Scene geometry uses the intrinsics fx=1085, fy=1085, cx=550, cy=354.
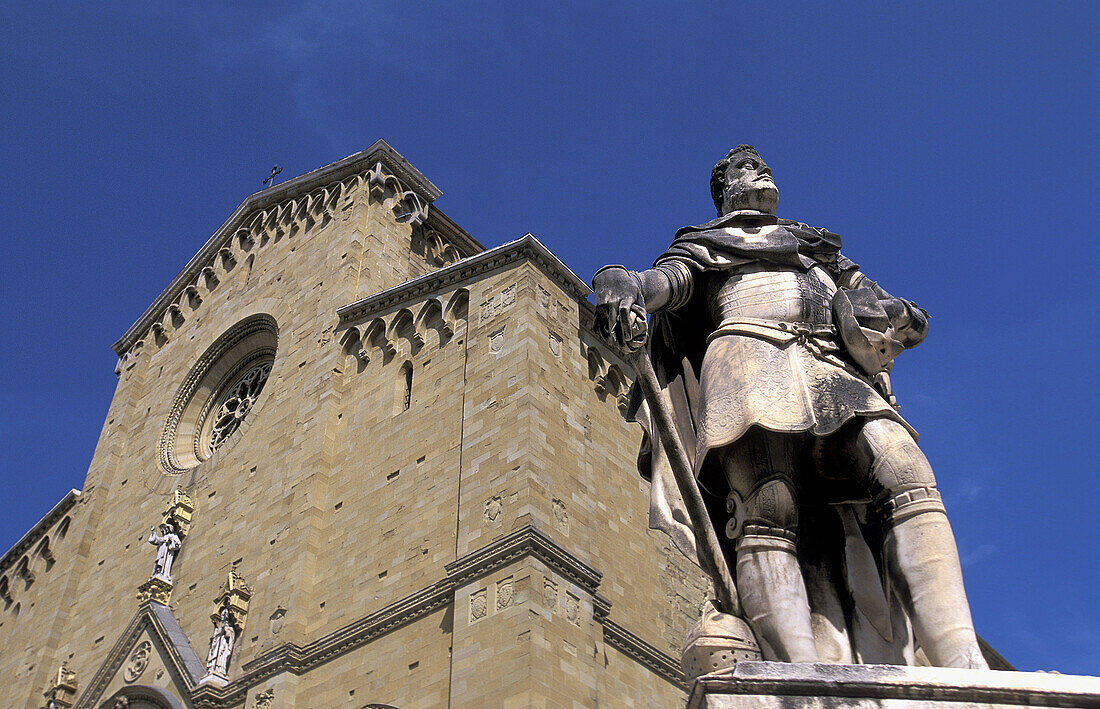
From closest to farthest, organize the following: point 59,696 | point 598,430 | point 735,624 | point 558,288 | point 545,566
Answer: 1. point 735,624
2. point 545,566
3. point 598,430
4. point 558,288
5. point 59,696

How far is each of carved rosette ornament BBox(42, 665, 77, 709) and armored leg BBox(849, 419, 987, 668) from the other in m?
15.8

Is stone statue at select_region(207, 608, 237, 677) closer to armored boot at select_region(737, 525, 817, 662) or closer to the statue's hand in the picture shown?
the statue's hand

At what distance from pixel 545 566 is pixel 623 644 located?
162 cm

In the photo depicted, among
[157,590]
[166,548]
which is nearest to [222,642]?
[157,590]

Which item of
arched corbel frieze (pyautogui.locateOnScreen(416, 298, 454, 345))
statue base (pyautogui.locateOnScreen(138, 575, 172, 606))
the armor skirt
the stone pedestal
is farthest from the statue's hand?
statue base (pyautogui.locateOnScreen(138, 575, 172, 606))

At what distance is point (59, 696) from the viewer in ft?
54.2

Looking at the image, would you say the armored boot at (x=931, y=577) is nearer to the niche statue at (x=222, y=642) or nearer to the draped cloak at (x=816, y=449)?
the draped cloak at (x=816, y=449)

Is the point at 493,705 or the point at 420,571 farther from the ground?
the point at 420,571

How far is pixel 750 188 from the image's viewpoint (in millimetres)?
5141

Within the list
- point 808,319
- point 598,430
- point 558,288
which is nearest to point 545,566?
point 598,430

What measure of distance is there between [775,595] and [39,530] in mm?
20932

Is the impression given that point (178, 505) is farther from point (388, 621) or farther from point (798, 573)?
point (798, 573)

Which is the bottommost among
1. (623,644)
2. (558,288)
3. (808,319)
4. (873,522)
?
(873,522)

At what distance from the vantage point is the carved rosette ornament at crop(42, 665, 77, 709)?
1642cm
